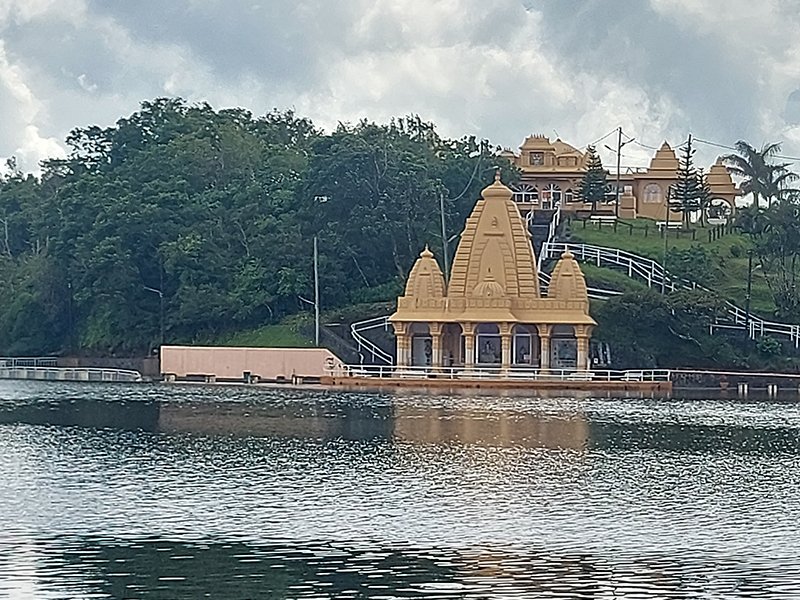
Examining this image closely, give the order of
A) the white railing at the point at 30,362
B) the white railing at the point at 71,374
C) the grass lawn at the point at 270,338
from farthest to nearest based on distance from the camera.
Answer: the white railing at the point at 30,362 < the white railing at the point at 71,374 < the grass lawn at the point at 270,338

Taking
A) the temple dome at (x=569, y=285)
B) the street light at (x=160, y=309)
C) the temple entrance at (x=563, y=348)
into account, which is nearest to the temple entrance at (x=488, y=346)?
the temple entrance at (x=563, y=348)

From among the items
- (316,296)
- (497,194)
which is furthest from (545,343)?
(316,296)

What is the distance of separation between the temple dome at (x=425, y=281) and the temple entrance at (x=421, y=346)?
1.79 metres

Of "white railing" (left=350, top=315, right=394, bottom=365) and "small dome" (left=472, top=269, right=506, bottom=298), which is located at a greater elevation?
"small dome" (left=472, top=269, right=506, bottom=298)

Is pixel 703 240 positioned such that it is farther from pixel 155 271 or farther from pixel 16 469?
pixel 16 469

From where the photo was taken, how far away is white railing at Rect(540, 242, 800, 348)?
70438 mm

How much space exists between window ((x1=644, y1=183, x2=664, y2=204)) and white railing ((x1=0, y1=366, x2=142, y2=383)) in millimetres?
37863

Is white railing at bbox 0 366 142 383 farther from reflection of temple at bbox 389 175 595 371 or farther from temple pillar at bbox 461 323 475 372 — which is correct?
temple pillar at bbox 461 323 475 372

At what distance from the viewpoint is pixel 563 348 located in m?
71.8

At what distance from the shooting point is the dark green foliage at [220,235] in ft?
255

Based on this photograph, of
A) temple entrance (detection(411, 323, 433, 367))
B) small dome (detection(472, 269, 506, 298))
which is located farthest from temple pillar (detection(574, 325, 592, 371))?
temple entrance (detection(411, 323, 433, 367))

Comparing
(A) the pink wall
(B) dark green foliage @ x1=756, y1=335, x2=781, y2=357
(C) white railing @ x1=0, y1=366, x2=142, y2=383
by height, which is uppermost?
(B) dark green foliage @ x1=756, y1=335, x2=781, y2=357

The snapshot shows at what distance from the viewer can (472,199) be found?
8550cm

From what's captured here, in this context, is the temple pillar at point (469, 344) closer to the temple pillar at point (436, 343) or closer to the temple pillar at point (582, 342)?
the temple pillar at point (436, 343)
